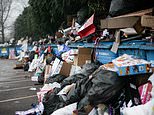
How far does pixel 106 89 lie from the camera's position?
3885 millimetres

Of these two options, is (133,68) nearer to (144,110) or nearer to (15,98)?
(144,110)

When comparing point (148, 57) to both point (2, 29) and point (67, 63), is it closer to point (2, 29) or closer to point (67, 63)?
point (67, 63)

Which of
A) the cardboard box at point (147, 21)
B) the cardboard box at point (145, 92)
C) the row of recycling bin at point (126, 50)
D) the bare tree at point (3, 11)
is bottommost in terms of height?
the cardboard box at point (145, 92)

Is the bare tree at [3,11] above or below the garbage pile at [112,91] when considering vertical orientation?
above

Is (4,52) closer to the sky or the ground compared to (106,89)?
closer to the ground

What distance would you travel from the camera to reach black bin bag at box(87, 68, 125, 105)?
3.89 meters

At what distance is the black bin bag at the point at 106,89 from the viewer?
3.89 meters

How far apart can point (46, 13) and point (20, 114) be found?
31.9 feet

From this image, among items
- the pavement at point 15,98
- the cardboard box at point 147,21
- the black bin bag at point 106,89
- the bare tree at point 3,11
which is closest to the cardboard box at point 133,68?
the black bin bag at point 106,89

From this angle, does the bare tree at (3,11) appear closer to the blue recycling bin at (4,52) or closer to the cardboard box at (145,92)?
the blue recycling bin at (4,52)

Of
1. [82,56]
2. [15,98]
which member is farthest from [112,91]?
[15,98]

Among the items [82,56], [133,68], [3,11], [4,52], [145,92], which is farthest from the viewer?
[3,11]

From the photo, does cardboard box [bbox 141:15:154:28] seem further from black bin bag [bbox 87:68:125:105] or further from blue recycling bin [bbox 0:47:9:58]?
blue recycling bin [bbox 0:47:9:58]

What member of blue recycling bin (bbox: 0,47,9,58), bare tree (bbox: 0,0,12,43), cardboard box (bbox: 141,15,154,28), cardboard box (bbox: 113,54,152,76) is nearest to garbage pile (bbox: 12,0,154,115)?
cardboard box (bbox: 113,54,152,76)
